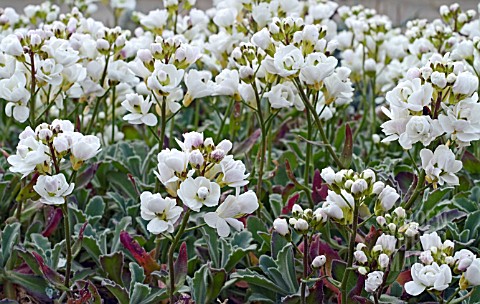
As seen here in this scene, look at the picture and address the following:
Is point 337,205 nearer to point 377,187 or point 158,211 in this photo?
point 377,187

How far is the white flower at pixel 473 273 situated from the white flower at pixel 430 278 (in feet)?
0.14

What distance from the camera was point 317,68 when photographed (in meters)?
1.36

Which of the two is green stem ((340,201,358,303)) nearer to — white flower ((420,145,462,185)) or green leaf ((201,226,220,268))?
white flower ((420,145,462,185))

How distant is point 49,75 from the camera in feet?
4.78

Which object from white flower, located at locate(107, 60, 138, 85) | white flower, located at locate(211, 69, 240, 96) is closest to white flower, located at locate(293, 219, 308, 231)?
white flower, located at locate(211, 69, 240, 96)

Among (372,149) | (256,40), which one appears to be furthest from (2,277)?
(372,149)

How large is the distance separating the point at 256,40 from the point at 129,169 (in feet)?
1.74

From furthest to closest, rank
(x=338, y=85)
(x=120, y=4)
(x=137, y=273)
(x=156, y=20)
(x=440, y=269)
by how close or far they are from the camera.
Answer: (x=120, y=4) → (x=156, y=20) → (x=338, y=85) → (x=137, y=273) → (x=440, y=269)

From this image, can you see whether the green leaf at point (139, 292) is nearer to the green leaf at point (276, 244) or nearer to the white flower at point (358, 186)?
the green leaf at point (276, 244)

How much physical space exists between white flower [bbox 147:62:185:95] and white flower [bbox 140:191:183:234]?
11.9 inches

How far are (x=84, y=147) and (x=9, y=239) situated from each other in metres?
0.38

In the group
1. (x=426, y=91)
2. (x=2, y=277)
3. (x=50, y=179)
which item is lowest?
(x=2, y=277)

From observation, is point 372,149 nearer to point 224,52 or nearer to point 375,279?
point 224,52

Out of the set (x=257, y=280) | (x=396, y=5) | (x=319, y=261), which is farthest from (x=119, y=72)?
(x=396, y=5)
